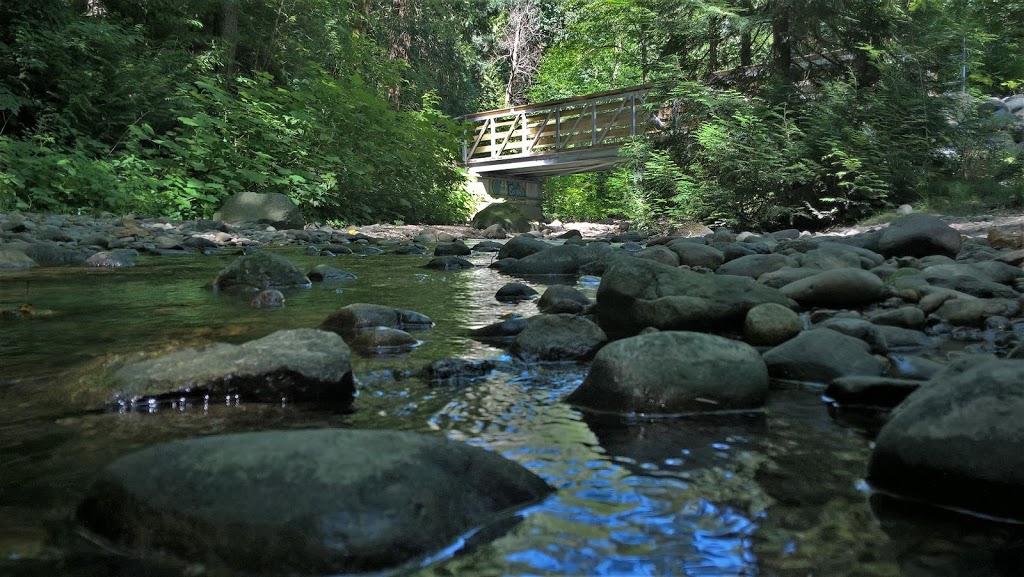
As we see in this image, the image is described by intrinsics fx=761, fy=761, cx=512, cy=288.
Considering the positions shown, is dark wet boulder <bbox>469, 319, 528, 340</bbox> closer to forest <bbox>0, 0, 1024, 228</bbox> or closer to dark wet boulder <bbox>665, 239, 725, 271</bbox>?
dark wet boulder <bbox>665, 239, 725, 271</bbox>

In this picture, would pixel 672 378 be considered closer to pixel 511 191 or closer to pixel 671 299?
pixel 671 299

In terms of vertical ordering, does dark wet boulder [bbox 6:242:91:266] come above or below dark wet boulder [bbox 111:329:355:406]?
above

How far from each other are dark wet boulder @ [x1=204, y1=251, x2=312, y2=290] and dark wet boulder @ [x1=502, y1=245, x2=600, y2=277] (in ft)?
7.37

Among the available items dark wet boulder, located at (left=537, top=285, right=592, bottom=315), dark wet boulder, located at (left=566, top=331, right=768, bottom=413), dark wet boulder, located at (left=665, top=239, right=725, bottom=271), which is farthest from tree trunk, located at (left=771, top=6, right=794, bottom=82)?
dark wet boulder, located at (left=566, top=331, right=768, bottom=413)

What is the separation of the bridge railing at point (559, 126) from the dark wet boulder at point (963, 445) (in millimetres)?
17102

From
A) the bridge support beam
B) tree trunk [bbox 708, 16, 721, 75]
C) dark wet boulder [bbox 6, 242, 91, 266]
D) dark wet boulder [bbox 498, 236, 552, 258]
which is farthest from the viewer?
the bridge support beam

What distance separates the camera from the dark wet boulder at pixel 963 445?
1.64m

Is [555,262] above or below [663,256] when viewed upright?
below

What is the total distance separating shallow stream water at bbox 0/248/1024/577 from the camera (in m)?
1.43

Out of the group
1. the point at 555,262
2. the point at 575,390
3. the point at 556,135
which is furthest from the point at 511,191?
the point at 575,390

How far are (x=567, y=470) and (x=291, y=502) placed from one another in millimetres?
764

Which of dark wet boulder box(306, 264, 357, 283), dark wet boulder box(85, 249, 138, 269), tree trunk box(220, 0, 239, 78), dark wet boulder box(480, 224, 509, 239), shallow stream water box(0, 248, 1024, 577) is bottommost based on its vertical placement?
shallow stream water box(0, 248, 1024, 577)

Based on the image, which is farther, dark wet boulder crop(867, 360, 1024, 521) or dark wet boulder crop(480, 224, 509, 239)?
dark wet boulder crop(480, 224, 509, 239)

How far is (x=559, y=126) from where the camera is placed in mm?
22344
